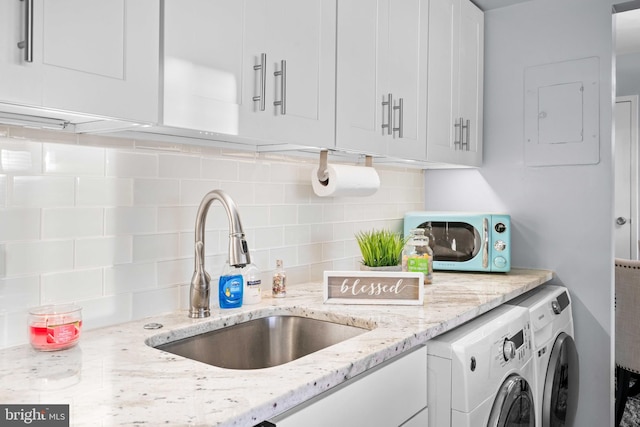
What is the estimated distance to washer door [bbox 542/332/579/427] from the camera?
2.00m

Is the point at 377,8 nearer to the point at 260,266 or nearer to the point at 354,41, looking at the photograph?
the point at 354,41

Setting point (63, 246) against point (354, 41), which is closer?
point (63, 246)

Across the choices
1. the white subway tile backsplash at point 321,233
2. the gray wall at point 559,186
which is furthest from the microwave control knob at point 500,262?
the white subway tile backsplash at point 321,233

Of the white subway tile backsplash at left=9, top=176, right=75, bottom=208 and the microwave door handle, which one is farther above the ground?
the white subway tile backsplash at left=9, top=176, right=75, bottom=208

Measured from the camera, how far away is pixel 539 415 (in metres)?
1.94

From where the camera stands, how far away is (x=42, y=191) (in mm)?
1231

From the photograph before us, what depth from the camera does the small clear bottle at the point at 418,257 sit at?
6.82 feet

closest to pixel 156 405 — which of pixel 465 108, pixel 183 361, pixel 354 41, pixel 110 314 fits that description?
pixel 183 361

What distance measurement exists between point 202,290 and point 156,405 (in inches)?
23.8

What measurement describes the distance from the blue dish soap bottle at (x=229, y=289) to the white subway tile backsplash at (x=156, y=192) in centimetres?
27

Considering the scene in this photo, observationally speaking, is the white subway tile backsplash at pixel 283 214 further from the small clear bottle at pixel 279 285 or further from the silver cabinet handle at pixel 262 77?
the silver cabinet handle at pixel 262 77

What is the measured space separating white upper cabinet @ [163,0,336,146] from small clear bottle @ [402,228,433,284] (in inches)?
28.2

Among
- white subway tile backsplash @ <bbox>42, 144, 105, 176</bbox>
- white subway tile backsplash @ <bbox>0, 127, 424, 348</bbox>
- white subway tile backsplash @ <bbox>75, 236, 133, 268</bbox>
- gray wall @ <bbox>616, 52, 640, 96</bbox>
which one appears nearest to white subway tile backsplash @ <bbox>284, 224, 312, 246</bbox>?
white subway tile backsplash @ <bbox>0, 127, 424, 348</bbox>

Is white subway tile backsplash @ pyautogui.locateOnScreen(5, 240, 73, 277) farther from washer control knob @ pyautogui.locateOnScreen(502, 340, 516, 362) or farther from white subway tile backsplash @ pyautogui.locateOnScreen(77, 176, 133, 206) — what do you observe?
washer control knob @ pyautogui.locateOnScreen(502, 340, 516, 362)
